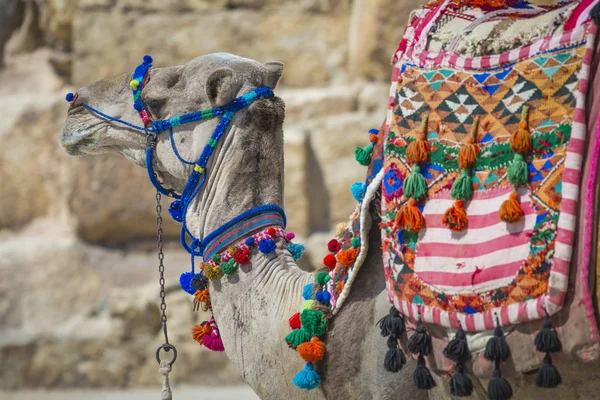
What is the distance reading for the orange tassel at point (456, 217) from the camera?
83.5 inches

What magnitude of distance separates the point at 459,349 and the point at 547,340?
23 centimetres

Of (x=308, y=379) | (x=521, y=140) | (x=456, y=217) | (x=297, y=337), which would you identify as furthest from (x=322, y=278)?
(x=521, y=140)

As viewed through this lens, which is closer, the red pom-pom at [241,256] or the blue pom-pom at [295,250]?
the red pom-pom at [241,256]

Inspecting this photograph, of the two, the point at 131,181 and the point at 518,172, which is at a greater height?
the point at 518,172

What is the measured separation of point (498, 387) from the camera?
80.2 inches

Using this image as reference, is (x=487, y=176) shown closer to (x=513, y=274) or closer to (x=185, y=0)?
(x=513, y=274)

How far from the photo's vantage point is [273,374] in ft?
8.45

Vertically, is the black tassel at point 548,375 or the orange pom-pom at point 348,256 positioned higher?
the orange pom-pom at point 348,256

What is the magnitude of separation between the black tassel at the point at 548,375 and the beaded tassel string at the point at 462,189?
1.21ft

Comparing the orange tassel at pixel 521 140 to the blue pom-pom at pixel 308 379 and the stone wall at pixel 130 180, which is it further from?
the stone wall at pixel 130 180

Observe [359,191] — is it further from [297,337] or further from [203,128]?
[203,128]

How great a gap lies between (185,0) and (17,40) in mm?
1918

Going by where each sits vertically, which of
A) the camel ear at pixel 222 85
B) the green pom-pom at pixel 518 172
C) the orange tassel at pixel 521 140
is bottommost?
the green pom-pom at pixel 518 172

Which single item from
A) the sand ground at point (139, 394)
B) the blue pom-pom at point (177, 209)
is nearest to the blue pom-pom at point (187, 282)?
the blue pom-pom at point (177, 209)
